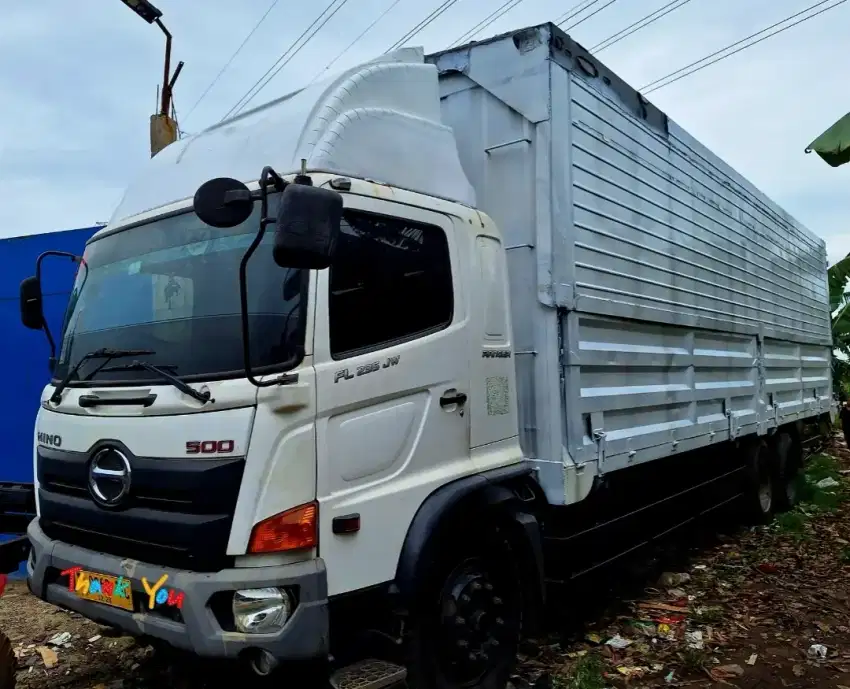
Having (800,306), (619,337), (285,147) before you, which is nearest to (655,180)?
(619,337)

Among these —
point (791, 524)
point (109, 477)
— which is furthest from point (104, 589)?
point (791, 524)

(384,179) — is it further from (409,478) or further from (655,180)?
(655,180)

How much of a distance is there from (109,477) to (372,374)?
3.51ft

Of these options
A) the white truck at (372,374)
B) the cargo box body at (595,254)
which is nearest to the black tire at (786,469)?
the cargo box body at (595,254)

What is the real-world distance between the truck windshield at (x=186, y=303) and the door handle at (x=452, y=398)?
0.78m

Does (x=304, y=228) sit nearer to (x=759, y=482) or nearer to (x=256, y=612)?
(x=256, y=612)

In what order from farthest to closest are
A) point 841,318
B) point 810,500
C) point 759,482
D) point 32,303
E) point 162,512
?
point 841,318 → point 810,500 → point 759,482 → point 32,303 → point 162,512

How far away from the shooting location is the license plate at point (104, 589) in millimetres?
2676

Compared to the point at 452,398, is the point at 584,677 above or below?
below

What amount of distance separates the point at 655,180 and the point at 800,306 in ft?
15.4

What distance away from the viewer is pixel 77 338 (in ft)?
10.7

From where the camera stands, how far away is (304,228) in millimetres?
2346

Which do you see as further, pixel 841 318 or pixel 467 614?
pixel 841 318

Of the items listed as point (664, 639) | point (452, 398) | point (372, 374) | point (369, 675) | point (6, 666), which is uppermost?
point (372, 374)
